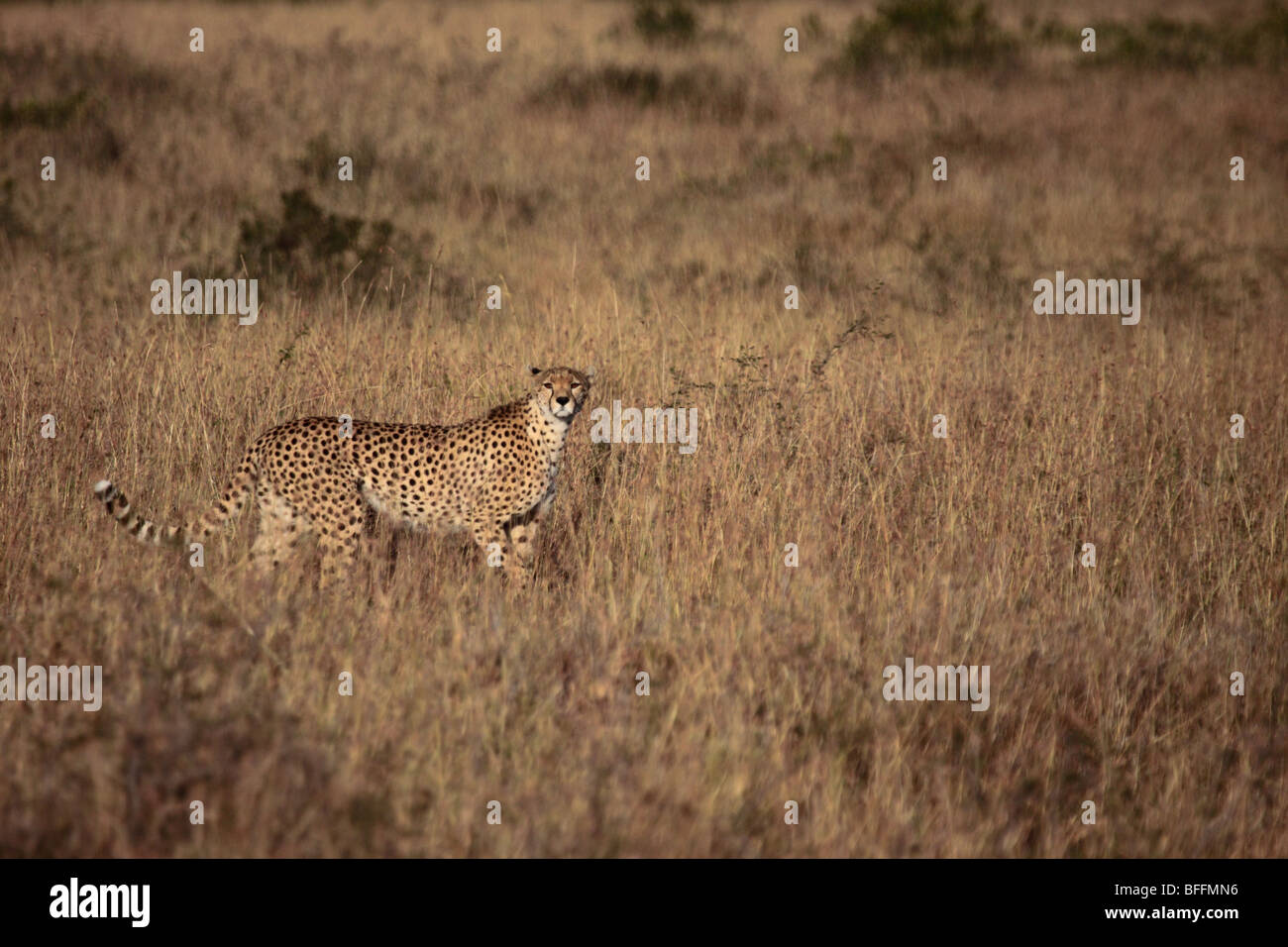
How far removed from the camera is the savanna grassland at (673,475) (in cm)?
348

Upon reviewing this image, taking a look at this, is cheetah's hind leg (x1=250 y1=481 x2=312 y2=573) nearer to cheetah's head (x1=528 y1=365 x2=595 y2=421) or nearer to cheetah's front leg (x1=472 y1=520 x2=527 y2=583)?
cheetah's front leg (x1=472 y1=520 x2=527 y2=583)

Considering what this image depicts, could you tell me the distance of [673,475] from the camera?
19.5 feet

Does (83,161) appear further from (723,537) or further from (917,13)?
(917,13)

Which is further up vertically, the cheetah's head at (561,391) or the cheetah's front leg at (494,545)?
the cheetah's head at (561,391)

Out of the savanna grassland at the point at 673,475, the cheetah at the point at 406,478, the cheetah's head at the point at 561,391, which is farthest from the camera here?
the cheetah's head at the point at 561,391

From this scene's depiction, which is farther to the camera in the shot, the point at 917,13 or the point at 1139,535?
the point at 917,13

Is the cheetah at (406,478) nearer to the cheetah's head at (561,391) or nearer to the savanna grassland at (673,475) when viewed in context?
the cheetah's head at (561,391)

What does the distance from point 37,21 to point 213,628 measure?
16234 millimetres

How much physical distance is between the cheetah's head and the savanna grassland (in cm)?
54

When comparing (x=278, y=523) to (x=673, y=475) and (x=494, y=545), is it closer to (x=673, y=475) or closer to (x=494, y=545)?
(x=494, y=545)

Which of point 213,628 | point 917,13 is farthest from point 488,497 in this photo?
point 917,13

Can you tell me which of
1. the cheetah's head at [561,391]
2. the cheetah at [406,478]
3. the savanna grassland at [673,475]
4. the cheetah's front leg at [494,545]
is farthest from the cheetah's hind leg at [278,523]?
the cheetah's head at [561,391]

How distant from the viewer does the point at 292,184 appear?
39.1 ft

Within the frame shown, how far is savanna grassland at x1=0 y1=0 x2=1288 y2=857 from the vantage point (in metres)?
3.48
